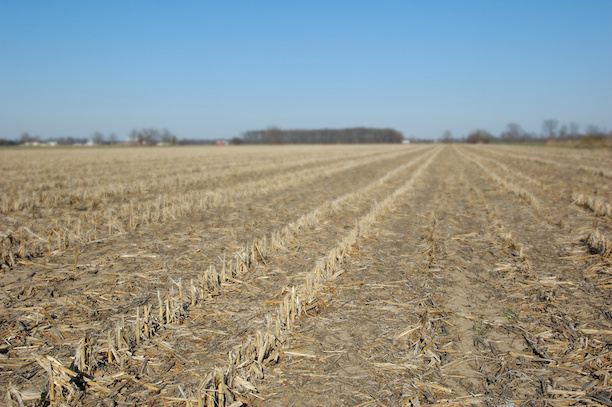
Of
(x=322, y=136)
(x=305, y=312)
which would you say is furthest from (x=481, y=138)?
(x=305, y=312)

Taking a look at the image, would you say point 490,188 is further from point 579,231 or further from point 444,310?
point 444,310

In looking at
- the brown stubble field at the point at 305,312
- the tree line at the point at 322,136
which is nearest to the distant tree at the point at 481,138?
the tree line at the point at 322,136

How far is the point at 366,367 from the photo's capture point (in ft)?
11.8

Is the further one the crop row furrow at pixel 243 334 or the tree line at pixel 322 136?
the tree line at pixel 322 136

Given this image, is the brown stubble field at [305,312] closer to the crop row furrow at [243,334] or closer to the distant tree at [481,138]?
the crop row furrow at [243,334]

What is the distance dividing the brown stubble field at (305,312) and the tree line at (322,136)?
134250mm

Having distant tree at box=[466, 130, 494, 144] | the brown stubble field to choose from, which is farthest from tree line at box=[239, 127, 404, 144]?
the brown stubble field

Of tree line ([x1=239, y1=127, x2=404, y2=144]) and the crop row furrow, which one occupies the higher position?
tree line ([x1=239, y1=127, x2=404, y2=144])

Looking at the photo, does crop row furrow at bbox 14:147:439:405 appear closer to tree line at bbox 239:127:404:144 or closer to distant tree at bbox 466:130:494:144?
tree line at bbox 239:127:404:144

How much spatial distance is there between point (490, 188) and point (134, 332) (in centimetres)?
1564

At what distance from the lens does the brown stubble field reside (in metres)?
3.28

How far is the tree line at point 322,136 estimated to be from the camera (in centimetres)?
Result: 15400

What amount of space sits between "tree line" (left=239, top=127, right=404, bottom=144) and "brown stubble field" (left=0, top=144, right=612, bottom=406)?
13425 centimetres

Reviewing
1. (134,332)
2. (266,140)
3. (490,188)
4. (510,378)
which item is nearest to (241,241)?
(134,332)
